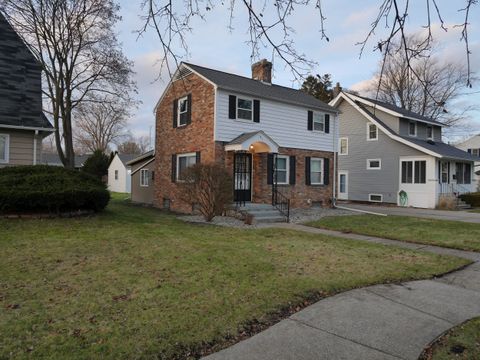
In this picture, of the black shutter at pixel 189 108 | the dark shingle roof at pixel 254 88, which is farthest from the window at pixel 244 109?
the black shutter at pixel 189 108

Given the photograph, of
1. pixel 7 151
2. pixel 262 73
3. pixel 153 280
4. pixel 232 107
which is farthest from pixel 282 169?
pixel 153 280

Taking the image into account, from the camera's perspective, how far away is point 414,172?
21.8 meters

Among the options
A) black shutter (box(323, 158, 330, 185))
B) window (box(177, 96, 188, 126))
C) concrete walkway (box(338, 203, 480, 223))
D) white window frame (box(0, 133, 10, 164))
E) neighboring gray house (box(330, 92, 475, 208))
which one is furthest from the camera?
neighboring gray house (box(330, 92, 475, 208))

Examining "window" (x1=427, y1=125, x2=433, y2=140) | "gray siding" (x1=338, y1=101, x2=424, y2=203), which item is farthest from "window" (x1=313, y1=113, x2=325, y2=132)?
"window" (x1=427, y1=125, x2=433, y2=140)

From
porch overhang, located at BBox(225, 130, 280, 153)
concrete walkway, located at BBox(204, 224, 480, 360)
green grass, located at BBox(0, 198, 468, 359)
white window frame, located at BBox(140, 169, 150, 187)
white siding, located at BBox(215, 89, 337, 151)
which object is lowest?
concrete walkway, located at BBox(204, 224, 480, 360)

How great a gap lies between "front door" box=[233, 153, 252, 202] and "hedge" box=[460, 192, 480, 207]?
15.2 m

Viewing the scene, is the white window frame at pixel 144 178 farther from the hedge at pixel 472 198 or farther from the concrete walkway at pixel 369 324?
the hedge at pixel 472 198

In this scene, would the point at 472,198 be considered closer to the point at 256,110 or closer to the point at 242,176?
the point at 256,110

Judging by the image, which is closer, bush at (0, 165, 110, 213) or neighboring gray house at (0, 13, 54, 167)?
bush at (0, 165, 110, 213)

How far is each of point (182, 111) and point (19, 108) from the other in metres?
6.64

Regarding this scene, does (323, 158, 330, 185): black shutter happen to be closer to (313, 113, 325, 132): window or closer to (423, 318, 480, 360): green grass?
(313, 113, 325, 132): window

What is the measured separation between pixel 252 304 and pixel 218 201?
7.94 m

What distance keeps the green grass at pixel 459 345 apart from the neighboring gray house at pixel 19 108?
13104 mm

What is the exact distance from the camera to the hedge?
22234 mm
